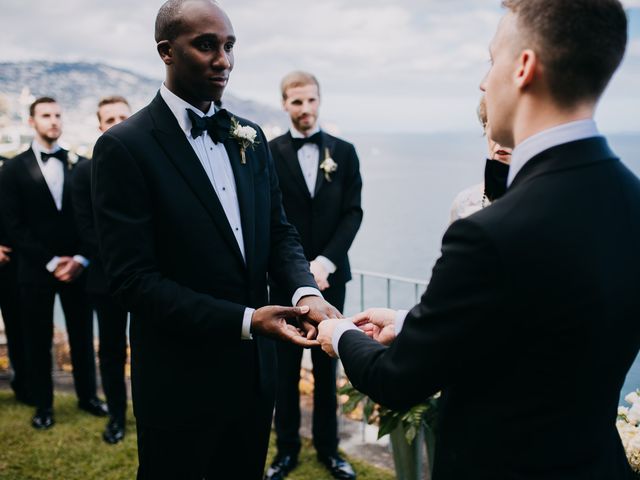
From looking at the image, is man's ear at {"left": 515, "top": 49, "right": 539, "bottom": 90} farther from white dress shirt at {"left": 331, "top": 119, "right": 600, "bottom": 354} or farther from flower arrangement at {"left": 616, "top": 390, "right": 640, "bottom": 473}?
flower arrangement at {"left": 616, "top": 390, "right": 640, "bottom": 473}

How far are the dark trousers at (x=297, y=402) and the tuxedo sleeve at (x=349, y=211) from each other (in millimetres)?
604

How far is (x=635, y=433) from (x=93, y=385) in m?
4.42

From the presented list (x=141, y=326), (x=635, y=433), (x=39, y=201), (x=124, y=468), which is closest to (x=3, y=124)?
(x=39, y=201)

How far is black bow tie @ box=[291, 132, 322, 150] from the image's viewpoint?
14.7 ft

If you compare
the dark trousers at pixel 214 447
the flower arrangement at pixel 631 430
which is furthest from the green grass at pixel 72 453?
the flower arrangement at pixel 631 430

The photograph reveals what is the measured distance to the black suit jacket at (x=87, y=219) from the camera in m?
4.75

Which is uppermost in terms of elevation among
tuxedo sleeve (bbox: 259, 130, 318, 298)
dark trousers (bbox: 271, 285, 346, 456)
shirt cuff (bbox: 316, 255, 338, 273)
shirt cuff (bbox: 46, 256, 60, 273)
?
tuxedo sleeve (bbox: 259, 130, 318, 298)

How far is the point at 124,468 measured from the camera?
171 inches

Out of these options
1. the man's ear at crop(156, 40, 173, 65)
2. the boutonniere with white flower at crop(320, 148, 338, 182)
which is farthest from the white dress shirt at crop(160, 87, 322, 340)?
the boutonniere with white flower at crop(320, 148, 338, 182)

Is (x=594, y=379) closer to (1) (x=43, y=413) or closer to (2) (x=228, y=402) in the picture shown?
(2) (x=228, y=402)

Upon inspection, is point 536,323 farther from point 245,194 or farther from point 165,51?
point 165,51

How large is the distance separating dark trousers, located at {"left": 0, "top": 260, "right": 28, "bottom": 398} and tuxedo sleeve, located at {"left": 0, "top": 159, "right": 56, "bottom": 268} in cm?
59

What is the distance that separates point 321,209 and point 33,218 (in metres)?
2.54

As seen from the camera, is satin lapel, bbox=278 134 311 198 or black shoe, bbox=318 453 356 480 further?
satin lapel, bbox=278 134 311 198
